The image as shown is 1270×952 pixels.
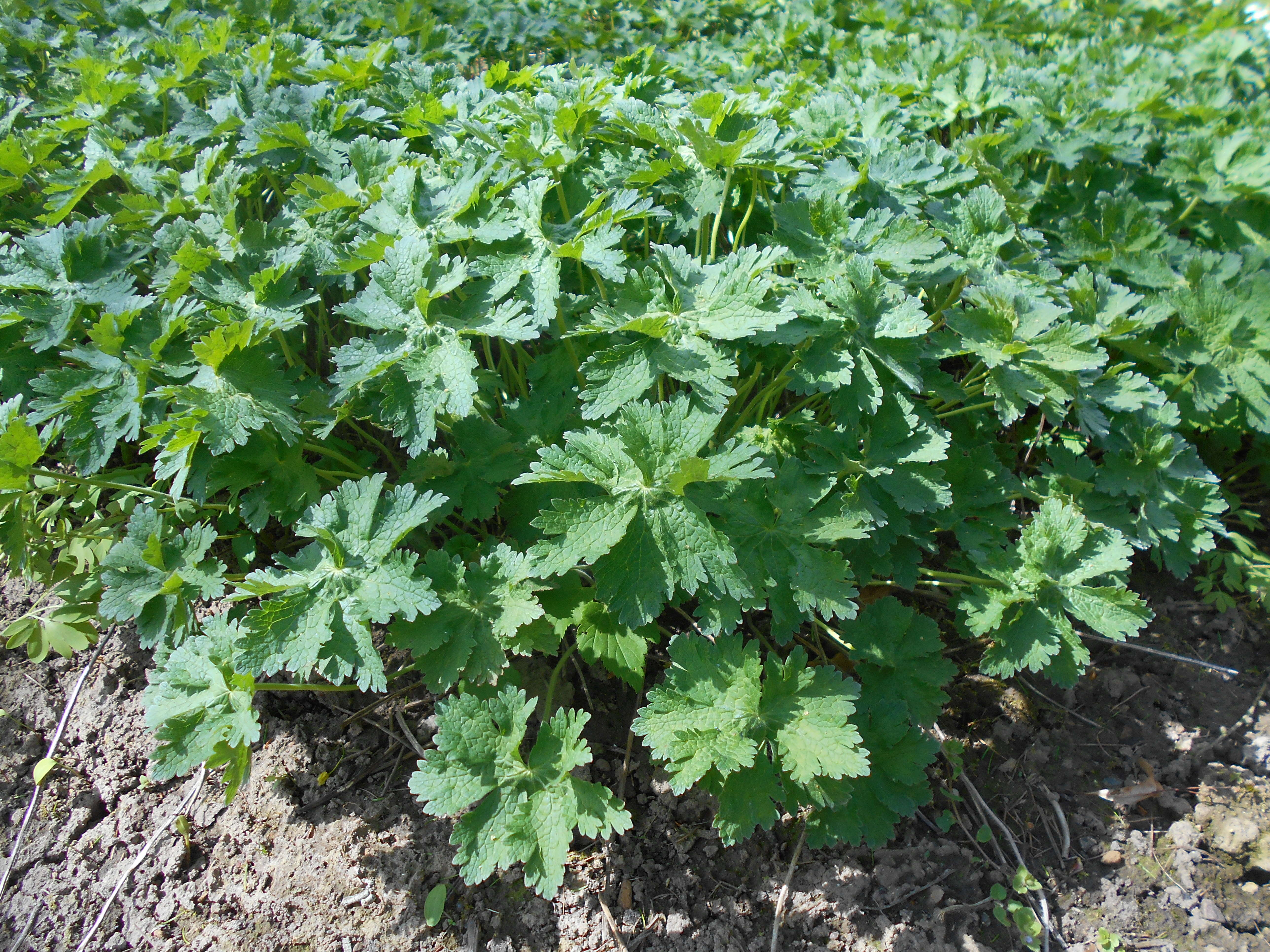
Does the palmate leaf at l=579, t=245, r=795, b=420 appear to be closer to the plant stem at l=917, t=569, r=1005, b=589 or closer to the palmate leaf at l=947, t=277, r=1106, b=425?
the palmate leaf at l=947, t=277, r=1106, b=425

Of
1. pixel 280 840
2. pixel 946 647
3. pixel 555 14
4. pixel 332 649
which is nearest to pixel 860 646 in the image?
pixel 946 647

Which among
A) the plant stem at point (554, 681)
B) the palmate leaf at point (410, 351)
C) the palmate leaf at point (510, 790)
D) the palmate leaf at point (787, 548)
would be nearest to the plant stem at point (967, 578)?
the palmate leaf at point (787, 548)

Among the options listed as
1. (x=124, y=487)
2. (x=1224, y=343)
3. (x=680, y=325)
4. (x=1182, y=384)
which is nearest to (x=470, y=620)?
(x=680, y=325)

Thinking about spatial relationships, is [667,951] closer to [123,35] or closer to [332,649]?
[332,649]

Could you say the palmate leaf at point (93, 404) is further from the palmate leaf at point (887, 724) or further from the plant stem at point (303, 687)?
the palmate leaf at point (887, 724)

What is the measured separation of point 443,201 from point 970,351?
1570 millimetres

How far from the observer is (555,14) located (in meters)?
4.20

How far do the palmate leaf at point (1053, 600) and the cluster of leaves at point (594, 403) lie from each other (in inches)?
0.5

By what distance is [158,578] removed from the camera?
6.36 feet

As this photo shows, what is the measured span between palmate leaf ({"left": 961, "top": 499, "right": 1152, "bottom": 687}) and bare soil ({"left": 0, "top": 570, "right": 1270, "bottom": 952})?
43 centimetres

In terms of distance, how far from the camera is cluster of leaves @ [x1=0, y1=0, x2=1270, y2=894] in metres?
1.77

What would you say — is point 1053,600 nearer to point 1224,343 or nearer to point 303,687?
point 1224,343

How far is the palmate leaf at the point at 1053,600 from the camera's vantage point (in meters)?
2.07

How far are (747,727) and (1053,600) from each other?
0.99 m
